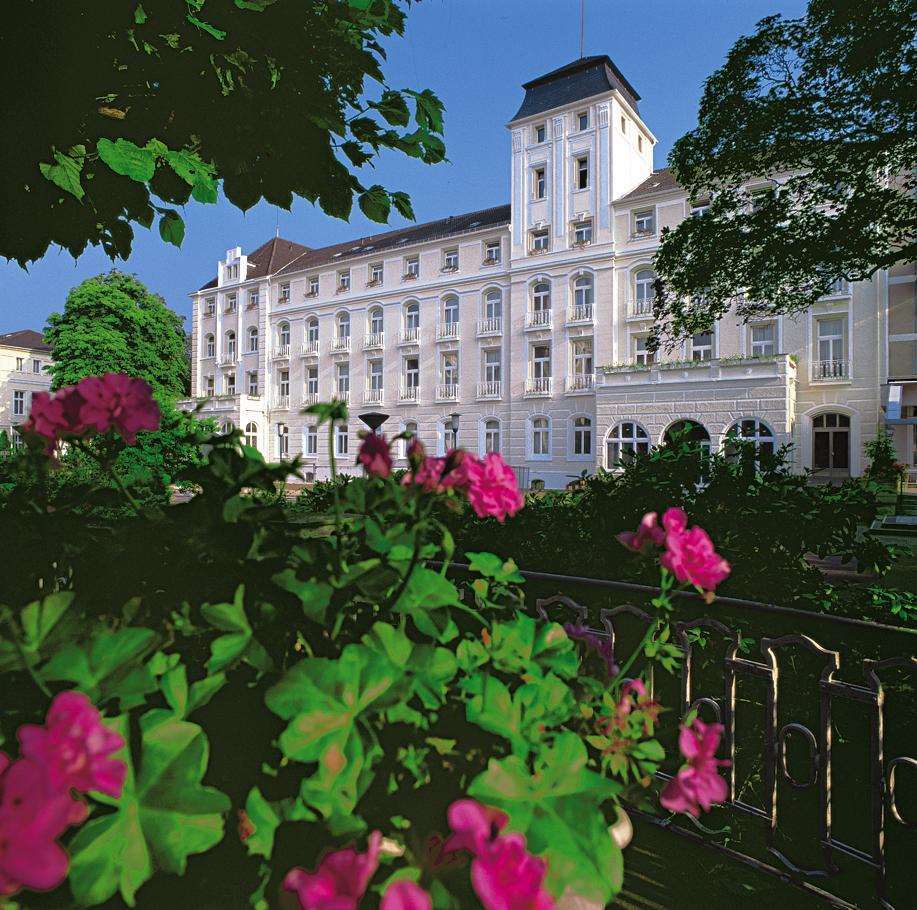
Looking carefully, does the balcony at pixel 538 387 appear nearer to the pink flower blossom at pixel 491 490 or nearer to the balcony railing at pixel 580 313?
the balcony railing at pixel 580 313

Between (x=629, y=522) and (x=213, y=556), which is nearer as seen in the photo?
(x=213, y=556)

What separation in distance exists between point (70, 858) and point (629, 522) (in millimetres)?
2683

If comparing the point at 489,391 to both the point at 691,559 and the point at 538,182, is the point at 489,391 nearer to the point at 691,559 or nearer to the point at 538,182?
the point at 538,182

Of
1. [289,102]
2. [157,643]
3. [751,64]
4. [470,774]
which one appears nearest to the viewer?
[157,643]

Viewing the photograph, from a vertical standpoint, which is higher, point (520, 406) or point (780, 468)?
point (520, 406)

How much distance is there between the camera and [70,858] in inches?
20.3

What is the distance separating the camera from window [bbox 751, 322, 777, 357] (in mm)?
23984

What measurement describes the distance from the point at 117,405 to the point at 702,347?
26789mm

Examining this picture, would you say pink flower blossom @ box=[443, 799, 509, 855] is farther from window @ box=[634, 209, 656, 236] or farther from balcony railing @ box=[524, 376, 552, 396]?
window @ box=[634, 209, 656, 236]

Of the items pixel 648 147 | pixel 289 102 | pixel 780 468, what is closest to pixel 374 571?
pixel 289 102

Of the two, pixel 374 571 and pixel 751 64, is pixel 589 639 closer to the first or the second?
pixel 374 571

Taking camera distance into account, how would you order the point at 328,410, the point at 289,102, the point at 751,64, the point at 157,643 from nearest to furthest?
the point at 157,643 < the point at 328,410 < the point at 289,102 < the point at 751,64

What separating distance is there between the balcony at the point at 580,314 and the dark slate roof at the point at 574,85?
951 centimetres

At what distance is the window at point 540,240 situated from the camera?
2864cm
